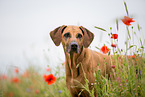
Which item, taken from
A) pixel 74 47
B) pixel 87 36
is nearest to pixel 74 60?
pixel 74 47

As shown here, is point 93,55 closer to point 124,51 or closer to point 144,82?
point 124,51

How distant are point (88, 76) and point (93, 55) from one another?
0.59 m

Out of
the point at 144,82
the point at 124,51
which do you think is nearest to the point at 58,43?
the point at 124,51

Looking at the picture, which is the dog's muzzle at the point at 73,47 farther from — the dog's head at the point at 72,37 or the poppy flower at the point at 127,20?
the poppy flower at the point at 127,20

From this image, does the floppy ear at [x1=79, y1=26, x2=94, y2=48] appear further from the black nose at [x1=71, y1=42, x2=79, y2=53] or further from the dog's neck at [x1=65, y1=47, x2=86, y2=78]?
the black nose at [x1=71, y1=42, x2=79, y2=53]

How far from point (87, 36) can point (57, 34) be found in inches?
24.1

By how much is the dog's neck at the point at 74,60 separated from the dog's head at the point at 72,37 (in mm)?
152

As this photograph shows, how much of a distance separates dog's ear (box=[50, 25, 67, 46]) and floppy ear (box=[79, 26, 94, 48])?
42 cm

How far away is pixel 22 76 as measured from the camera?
599 centimetres

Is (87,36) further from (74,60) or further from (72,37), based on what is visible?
(74,60)

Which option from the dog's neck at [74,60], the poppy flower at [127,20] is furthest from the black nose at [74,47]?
the poppy flower at [127,20]

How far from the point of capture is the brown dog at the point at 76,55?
110 inches

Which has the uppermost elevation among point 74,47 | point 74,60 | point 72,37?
point 72,37

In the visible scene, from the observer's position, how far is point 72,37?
2801mm
